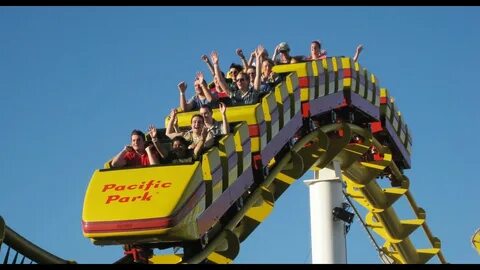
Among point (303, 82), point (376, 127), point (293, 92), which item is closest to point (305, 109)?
point (303, 82)

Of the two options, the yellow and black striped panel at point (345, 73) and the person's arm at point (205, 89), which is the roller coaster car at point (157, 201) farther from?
the yellow and black striped panel at point (345, 73)

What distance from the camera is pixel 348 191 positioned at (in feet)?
46.1

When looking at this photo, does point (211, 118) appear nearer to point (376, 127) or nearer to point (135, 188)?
point (135, 188)

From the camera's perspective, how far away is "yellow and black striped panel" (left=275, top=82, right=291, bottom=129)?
1017 cm

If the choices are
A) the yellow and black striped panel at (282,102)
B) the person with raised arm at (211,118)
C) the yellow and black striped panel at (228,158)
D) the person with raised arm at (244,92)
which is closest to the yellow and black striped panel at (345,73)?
the yellow and black striped panel at (282,102)

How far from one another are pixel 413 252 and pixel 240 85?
592 centimetres

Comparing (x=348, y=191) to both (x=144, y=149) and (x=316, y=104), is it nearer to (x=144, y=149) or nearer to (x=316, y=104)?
(x=316, y=104)

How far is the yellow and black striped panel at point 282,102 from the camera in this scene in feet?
33.4

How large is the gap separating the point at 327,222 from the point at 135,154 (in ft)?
12.8

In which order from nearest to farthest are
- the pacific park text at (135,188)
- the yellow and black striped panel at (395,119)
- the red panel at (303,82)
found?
1. the pacific park text at (135,188)
2. the red panel at (303,82)
3. the yellow and black striped panel at (395,119)

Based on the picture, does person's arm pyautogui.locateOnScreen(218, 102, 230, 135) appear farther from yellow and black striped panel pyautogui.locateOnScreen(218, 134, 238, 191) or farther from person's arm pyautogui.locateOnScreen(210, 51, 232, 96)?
person's arm pyautogui.locateOnScreen(210, 51, 232, 96)

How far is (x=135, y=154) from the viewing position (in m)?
8.91

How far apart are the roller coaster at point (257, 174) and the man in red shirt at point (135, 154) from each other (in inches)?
5.5
